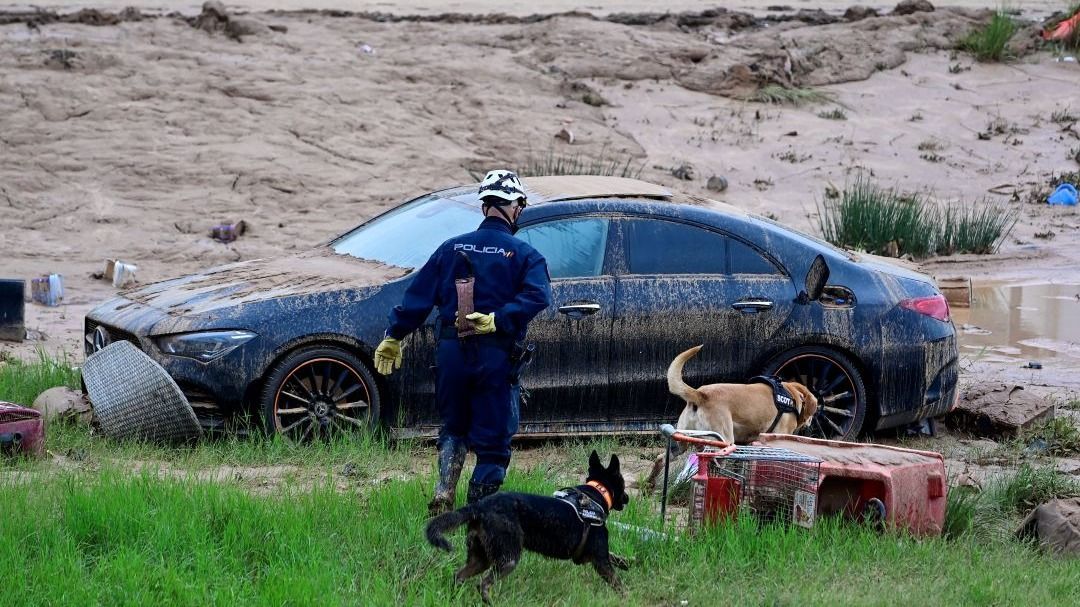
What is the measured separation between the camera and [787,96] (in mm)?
20312

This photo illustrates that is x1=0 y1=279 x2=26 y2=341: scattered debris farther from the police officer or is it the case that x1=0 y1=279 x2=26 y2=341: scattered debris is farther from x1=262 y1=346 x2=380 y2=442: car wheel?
the police officer

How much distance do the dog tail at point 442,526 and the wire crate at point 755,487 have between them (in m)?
1.37

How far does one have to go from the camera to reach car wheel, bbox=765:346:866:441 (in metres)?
8.20

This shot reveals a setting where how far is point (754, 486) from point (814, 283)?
2334mm

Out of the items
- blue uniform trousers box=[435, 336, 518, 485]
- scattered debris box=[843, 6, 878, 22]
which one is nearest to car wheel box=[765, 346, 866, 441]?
blue uniform trousers box=[435, 336, 518, 485]

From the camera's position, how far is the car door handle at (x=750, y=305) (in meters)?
8.05

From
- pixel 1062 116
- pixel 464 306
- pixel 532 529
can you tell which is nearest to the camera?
pixel 532 529

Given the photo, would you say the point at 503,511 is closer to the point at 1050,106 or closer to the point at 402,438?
the point at 402,438

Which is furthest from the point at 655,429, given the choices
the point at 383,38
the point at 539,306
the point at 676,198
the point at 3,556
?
the point at 383,38

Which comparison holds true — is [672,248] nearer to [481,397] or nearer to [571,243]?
[571,243]

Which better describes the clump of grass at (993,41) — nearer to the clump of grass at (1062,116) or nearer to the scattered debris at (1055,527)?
the clump of grass at (1062,116)

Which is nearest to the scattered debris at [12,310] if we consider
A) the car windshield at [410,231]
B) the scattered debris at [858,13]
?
the car windshield at [410,231]

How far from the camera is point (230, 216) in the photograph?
49.3 feet

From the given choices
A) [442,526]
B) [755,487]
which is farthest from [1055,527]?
[442,526]
